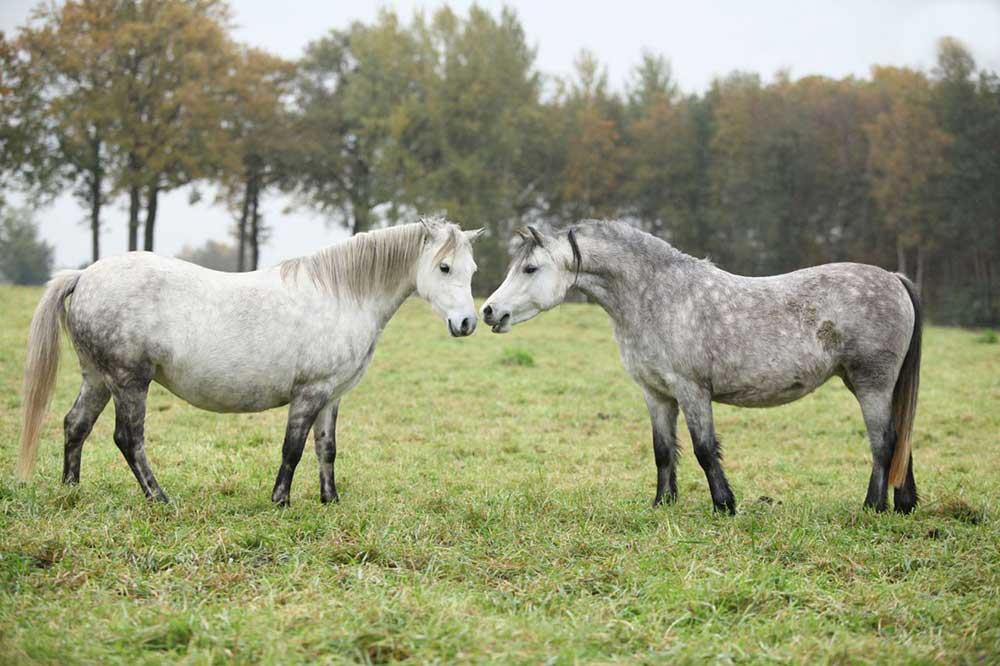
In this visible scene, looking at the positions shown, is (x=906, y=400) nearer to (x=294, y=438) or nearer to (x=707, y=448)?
(x=707, y=448)

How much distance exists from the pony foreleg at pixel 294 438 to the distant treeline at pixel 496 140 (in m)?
22.2

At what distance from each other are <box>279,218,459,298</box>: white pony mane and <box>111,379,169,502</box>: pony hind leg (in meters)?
1.33

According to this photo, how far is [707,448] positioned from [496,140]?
2935 cm

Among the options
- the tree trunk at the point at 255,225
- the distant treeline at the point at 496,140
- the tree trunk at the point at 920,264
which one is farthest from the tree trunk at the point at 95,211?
the tree trunk at the point at 920,264

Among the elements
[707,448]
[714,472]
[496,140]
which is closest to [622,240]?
[707,448]

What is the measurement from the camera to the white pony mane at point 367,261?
605cm

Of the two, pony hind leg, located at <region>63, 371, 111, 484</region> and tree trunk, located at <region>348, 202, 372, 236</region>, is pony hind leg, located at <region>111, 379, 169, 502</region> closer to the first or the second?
pony hind leg, located at <region>63, 371, 111, 484</region>

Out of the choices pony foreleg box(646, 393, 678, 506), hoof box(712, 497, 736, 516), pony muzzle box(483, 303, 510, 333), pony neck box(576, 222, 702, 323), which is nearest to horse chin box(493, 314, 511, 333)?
pony muzzle box(483, 303, 510, 333)

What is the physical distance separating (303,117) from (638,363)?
32.1 metres

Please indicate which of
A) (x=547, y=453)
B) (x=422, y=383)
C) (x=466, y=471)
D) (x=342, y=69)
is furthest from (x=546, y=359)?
(x=342, y=69)

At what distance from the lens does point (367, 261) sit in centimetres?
612

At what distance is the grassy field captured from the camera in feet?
11.1

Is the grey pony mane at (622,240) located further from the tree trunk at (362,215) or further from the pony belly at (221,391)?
the tree trunk at (362,215)

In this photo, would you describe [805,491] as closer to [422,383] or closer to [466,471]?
[466,471]
